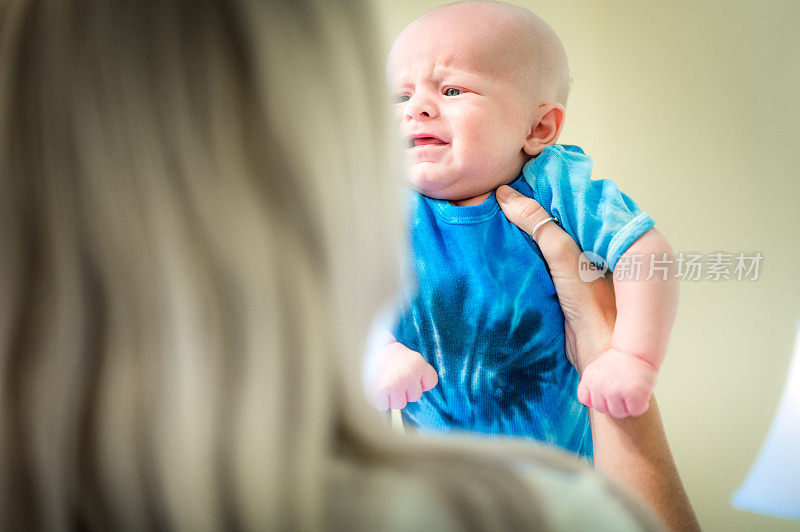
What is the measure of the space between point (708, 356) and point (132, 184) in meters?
0.60

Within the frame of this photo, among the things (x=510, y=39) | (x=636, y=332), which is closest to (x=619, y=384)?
(x=636, y=332)

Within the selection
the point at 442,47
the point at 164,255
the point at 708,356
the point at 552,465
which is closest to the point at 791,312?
the point at 708,356

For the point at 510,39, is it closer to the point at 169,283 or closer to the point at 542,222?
the point at 542,222

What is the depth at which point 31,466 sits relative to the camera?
0.25 m

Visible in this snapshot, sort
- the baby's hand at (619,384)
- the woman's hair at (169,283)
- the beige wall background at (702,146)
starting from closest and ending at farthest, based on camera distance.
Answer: the woman's hair at (169,283) < the baby's hand at (619,384) < the beige wall background at (702,146)

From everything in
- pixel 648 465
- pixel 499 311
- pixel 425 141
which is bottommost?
pixel 648 465

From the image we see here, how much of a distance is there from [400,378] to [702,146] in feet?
1.17

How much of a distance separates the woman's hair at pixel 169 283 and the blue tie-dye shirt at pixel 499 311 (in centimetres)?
30

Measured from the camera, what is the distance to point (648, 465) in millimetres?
531

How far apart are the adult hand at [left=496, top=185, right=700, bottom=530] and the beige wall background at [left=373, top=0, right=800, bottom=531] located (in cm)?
16

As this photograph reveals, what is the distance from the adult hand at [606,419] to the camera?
20.8 inches

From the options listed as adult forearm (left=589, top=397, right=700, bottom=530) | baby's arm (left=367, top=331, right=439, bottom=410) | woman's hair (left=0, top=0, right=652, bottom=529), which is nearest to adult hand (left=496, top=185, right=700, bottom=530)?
adult forearm (left=589, top=397, right=700, bottom=530)
